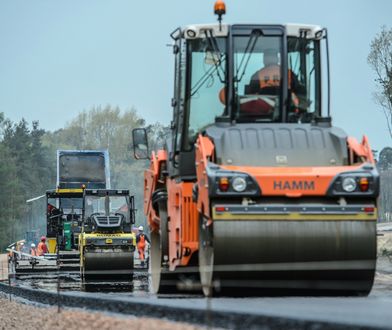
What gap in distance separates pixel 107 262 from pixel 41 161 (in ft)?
332

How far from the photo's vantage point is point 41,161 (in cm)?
12900

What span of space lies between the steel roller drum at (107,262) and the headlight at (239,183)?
16.8 m

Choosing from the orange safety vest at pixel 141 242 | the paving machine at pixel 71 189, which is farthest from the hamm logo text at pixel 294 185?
the paving machine at pixel 71 189

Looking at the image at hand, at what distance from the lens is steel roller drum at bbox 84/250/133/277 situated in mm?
28922

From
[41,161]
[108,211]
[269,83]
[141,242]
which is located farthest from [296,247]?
[41,161]

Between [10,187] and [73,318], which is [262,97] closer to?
[73,318]

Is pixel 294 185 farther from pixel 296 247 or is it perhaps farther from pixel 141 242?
pixel 141 242

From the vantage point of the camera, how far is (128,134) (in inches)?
5408

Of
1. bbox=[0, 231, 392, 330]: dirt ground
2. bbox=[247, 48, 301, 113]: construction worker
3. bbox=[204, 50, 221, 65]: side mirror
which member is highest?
bbox=[204, 50, 221, 65]: side mirror

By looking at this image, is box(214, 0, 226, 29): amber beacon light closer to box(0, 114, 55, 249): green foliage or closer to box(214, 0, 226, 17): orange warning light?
box(214, 0, 226, 17): orange warning light

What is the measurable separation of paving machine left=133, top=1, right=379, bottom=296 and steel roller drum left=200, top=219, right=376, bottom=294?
0.04 feet

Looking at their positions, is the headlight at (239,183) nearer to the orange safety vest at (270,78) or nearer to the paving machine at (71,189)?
the orange safety vest at (270,78)

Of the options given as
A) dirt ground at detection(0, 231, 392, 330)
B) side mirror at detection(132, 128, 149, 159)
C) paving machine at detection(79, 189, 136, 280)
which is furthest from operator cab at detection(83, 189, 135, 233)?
side mirror at detection(132, 128, 149, 159)

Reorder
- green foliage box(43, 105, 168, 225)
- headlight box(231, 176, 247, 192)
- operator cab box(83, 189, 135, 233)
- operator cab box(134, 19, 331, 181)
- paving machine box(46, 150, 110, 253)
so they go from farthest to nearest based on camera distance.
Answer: green foliage box(43, 105, 168, 225), paving machine box(46, 150, 110, 253), operator cab box(83, 189, 135, 233), operator cab box(134, 19, 331, 181), headlight box(231, 176, 247, 192)
